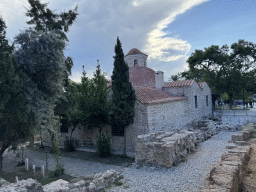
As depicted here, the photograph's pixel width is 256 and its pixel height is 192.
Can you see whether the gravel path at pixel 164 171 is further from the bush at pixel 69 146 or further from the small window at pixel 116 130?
the small window at pixel 116 130

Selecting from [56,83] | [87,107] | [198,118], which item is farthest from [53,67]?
[198,118]

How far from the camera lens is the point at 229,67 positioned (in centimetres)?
2708

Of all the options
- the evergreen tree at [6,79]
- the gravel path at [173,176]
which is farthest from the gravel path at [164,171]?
the evergreen tree at [6,79]

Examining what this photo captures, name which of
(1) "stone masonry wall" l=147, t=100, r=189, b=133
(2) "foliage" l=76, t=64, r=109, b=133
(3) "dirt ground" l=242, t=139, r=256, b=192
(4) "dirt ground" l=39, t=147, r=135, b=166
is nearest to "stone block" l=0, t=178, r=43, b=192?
(4) "dirt ground" l=39, t=147, r=135, b=166

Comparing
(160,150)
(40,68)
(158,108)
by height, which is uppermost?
(40,68)

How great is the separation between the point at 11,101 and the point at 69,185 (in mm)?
3898

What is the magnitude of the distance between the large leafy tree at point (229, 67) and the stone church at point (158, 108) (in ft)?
22.9

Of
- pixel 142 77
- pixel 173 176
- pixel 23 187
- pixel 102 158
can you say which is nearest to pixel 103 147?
pixel 102 158

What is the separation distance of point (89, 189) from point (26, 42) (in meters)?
6.75

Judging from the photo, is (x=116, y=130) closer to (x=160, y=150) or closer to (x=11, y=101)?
(x=160, y=150)

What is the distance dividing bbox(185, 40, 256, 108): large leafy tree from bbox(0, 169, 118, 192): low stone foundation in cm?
2501

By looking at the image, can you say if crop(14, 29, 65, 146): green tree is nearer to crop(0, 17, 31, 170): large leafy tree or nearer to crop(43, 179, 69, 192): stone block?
crop(0, 17, 31, 170): large leafy tree

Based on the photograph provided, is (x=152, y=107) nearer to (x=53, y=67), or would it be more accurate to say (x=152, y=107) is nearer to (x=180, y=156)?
(x=180, y=156)

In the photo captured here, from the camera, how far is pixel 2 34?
7.07m
